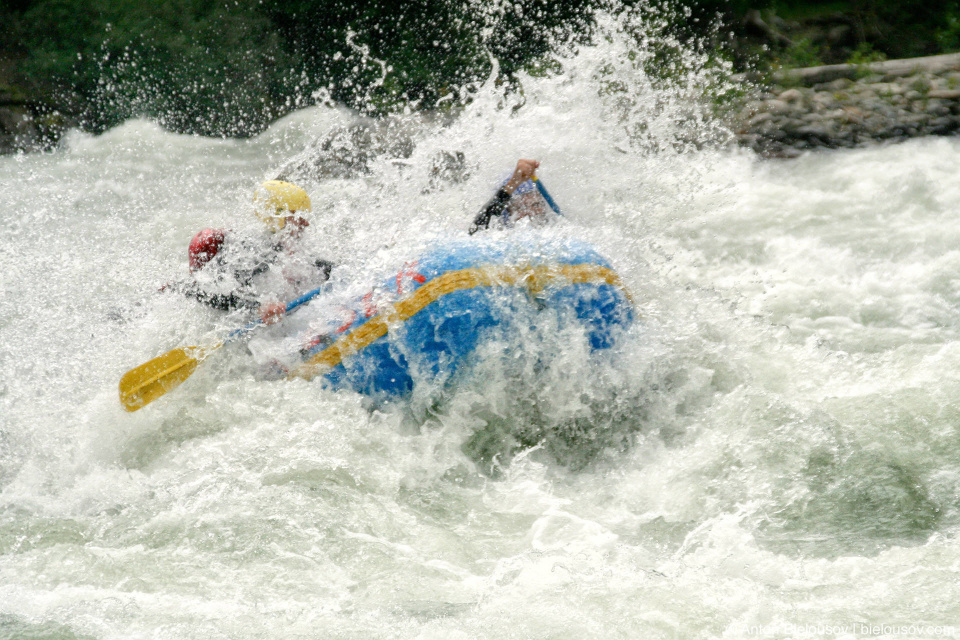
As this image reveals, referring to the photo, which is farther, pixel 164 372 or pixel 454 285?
pixel 164 372

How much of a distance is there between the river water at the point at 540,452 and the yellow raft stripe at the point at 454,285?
0.71ft

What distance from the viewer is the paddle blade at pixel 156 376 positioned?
143 inches

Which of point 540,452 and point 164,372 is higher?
point 164,372

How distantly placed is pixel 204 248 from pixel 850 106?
5629mm

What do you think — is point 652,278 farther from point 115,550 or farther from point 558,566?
point 115,550

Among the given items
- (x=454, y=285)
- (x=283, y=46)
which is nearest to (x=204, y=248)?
(x=454, y=285)

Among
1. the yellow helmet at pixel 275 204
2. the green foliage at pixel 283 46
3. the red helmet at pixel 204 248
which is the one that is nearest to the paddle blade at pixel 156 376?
the red helmet at pixel 204 248

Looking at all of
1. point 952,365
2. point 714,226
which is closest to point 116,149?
point 714,226

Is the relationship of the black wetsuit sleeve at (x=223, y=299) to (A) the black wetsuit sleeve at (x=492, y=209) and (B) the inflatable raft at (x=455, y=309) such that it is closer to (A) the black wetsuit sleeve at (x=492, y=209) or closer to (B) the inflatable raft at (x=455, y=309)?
(B) the inflatable raft at (x=455, y=309)

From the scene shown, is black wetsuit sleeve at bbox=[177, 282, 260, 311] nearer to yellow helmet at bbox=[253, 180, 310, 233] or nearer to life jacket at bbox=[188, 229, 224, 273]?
life jacket at bbox=[188, 229, 224, 273]

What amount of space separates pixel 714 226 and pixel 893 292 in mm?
1442

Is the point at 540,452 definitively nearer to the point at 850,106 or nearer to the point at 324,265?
the point at 324,265

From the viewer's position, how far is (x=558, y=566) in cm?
263

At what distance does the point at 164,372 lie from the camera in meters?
3.70
